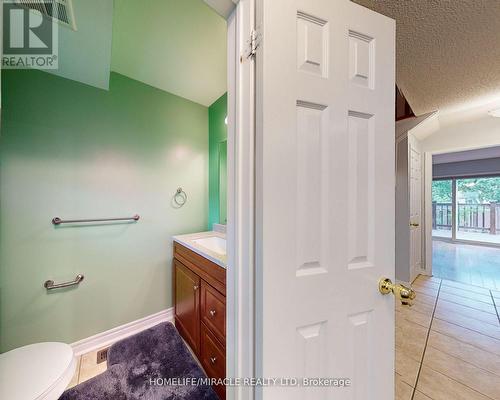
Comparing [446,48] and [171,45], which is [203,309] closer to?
[171,45]

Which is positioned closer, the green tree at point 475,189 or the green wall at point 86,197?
the green wall at point 86,197

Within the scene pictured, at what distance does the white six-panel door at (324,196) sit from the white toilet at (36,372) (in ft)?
3.51

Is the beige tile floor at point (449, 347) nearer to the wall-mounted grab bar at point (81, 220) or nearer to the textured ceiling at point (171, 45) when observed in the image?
the wall-mounted grab bar at point (81, 220)

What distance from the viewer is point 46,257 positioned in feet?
4.97

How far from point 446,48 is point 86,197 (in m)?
2.89

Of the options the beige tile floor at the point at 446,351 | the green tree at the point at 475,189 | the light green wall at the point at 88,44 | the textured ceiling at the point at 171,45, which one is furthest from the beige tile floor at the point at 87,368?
the green tree at the point at 475,189

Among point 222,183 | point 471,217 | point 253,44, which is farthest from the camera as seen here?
point 471,217

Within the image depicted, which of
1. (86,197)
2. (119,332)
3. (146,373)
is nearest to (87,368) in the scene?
(119,332)

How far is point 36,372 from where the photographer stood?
40.1 inches

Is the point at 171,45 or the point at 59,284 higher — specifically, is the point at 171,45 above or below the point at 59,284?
above

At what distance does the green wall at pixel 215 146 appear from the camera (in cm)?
216

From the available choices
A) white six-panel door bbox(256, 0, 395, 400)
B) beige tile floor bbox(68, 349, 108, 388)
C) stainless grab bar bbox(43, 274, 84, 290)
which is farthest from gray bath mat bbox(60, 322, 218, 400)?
white six-panel door bbox(256, 0, 395, 400)

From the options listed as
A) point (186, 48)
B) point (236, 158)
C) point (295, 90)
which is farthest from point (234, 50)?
point (186, 48)

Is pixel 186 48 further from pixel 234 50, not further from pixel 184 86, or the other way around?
pixel 234 50
